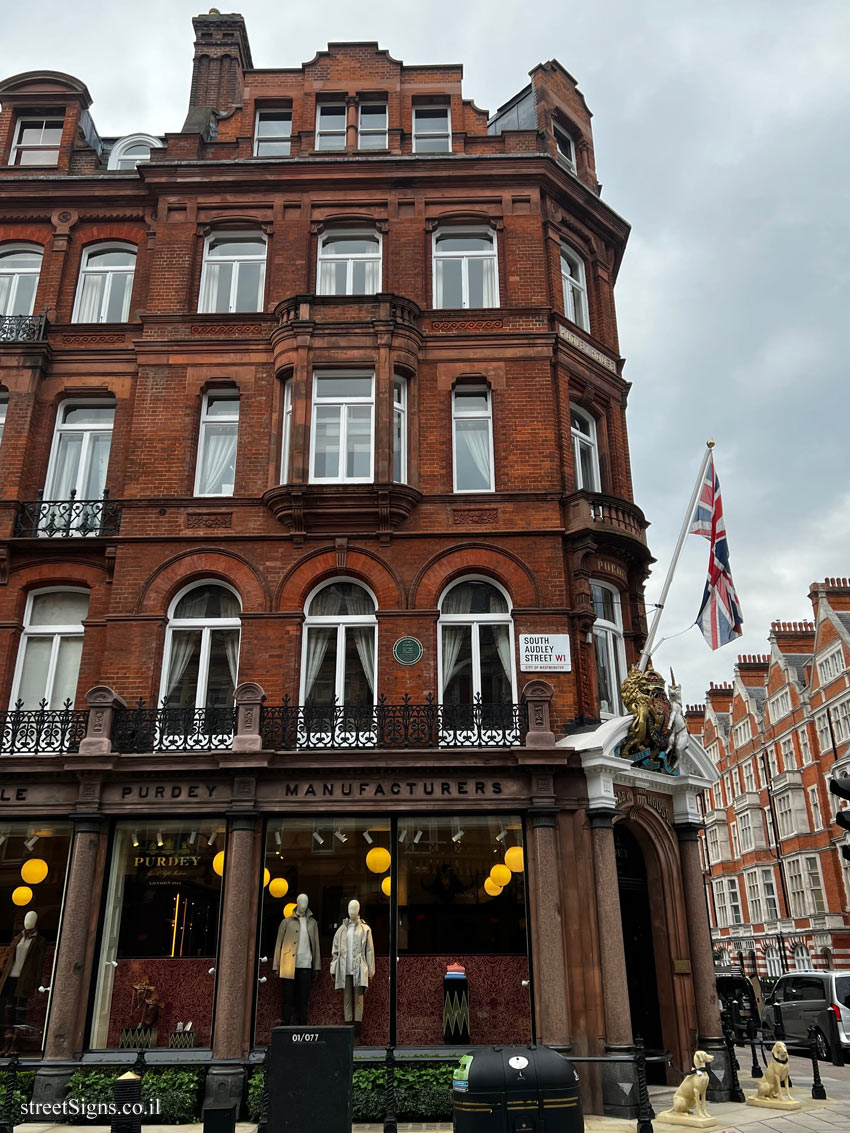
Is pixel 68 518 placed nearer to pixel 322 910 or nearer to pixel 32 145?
pixel 322 910

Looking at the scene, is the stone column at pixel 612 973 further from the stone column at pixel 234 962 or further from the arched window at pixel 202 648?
the arched window at pixel 202 648

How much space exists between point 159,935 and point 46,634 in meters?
6.31

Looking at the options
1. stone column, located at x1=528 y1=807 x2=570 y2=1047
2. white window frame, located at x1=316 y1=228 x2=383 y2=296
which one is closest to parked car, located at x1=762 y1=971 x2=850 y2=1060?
stone column, located at x1=528 y1=807 x2=570 y2=1047

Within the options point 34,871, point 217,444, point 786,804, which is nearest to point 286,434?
point 217,444

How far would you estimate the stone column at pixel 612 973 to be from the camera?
45.4 ft

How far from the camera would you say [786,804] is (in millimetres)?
49656

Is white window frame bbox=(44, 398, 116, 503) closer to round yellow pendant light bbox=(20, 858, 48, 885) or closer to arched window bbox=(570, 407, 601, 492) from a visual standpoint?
round yellow pendant light bbox=(20, 858, 48, 885)

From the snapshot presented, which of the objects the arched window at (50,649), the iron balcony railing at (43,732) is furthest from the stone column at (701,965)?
the arched window at (50,649)

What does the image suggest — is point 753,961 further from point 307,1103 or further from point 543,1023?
point 307,1103

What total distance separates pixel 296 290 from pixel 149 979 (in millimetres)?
13781

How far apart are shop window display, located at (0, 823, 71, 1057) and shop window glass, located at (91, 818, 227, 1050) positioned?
3.10ft

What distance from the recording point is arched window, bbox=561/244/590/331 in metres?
21.4

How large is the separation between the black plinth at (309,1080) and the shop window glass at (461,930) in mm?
5652

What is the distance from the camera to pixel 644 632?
1914 cm
